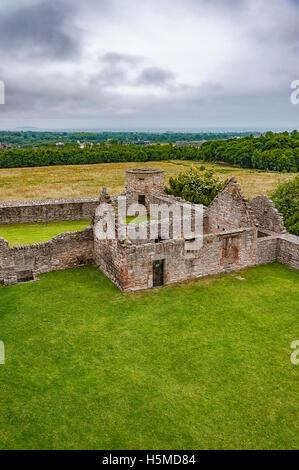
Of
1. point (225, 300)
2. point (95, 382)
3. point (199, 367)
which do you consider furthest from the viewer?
point (225, 300)

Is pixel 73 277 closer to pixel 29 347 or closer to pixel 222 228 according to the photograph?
pixel 29 347

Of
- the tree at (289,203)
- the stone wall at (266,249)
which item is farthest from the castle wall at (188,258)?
the tree at (289,203)

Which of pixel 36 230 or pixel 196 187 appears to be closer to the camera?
pixel 36 230

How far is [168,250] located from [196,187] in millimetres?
17066

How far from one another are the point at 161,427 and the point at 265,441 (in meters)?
2.37

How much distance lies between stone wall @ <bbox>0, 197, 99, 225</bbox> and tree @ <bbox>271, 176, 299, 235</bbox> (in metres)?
13.3

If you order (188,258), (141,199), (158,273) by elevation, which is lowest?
(158,273)

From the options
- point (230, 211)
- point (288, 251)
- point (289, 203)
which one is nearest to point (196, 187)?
point (289, 203)

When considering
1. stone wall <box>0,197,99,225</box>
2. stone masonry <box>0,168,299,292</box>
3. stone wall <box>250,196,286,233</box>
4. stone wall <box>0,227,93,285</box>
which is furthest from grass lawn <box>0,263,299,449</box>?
stone wall <box>0,197,99,225</box>

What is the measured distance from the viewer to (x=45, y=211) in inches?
1105

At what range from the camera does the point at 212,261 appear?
1684 cm

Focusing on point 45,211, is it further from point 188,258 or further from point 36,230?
point 188,258

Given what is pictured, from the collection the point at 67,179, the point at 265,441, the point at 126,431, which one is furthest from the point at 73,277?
the point at 67,179
